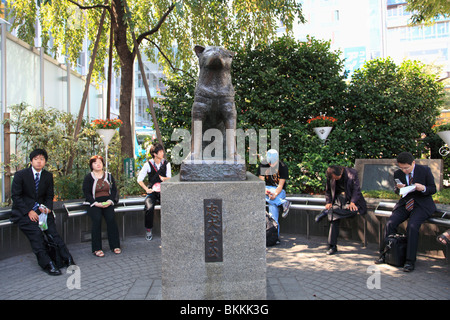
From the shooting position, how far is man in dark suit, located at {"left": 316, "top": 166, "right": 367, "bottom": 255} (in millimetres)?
5680

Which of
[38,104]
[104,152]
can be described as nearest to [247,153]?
[104,152]

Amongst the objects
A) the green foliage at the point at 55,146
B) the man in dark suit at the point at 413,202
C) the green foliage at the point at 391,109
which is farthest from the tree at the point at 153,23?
the man in dark suit at the point at 413,202

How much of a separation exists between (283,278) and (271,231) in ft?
→ 5.63

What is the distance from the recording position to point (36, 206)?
16.7ft

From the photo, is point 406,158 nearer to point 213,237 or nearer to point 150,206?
point 213,237

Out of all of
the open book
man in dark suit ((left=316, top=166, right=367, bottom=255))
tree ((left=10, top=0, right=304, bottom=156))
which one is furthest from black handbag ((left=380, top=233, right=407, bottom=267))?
tree ((left=10, top=0, right=304, bottom=156))

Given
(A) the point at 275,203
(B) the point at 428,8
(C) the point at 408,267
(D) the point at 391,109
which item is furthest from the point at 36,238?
(B) the point at 428,8

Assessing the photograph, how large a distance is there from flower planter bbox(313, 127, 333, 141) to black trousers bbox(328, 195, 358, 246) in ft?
9.21

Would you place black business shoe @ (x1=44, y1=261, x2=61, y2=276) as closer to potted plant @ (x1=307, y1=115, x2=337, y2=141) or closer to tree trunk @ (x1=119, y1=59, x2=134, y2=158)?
tree trunk @ (x1=119, y1=59, x2=134, y2=158)

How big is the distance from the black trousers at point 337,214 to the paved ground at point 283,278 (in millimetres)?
303

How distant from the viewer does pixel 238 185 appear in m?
3.48

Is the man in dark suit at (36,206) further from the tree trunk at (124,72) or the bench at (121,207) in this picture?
the tree trunk at (124,72)

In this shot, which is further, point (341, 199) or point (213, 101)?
point (341, 199)

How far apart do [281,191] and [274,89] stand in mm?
3372
